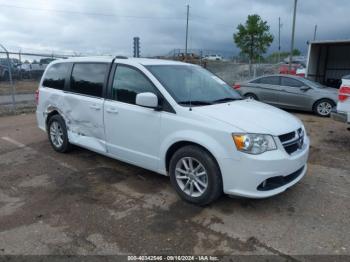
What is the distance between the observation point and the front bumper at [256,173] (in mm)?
3429

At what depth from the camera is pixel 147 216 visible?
3.69m

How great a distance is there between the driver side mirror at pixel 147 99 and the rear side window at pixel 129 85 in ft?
0.73

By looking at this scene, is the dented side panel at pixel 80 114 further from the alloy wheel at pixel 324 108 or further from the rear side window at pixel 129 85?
the alloy wheel at pixel 324 108

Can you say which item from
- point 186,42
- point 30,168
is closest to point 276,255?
point 30,168

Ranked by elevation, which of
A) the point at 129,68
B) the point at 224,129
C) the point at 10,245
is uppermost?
the point at 129,68

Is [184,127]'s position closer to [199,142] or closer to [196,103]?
[199,142]

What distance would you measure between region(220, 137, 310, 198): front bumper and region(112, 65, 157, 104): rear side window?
4.71ft

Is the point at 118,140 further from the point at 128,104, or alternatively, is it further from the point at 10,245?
the point at 10,245

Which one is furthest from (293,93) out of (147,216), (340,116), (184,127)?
(147,216)

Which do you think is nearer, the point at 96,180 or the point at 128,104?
the point at 128,104

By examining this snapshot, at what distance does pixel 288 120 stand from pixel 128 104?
2.12 m

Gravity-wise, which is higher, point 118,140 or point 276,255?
point 118,140

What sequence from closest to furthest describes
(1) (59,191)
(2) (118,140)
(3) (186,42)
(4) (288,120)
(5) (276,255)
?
(5) (276,255) → (4) (288,120) → (1) (59,191) → (2) (118,140) → (3) (186,42)

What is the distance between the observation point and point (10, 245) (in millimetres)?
3129
